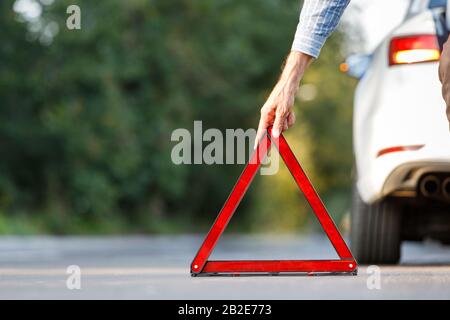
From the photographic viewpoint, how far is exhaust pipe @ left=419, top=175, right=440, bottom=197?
23.2 feet

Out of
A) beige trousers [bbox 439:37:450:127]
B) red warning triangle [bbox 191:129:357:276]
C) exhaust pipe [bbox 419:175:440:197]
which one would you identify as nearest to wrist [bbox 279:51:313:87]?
red warning triangle [bbox 191:129:357:276]

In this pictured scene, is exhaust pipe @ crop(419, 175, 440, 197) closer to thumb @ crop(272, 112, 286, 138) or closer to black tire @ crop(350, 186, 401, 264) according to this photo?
black tire @ crop(350, 186, 401, 264)

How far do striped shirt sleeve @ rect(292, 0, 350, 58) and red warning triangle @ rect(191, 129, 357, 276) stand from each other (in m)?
0.43

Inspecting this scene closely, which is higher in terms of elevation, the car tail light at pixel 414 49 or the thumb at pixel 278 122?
the car tail light at pixel 414 49

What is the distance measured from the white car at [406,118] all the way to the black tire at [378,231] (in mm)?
63

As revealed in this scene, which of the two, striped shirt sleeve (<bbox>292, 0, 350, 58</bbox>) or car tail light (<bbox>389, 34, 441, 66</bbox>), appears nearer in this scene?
striped shirt sleeve (<bbox>292, 0, 350, 58</bbox>)

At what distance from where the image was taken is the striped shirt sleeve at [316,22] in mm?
4723

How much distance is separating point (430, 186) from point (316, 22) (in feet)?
8.55

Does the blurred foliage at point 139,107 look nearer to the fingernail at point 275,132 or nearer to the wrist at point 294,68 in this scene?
the fingernail at point 275,132

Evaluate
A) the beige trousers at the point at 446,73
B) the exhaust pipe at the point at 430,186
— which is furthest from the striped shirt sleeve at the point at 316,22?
the exhaust pipe at the point at 430,186

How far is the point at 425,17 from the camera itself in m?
6.92

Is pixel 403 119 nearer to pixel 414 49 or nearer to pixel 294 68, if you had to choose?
pixel 414 49

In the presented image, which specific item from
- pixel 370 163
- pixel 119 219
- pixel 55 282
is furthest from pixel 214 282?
pixel 119 219

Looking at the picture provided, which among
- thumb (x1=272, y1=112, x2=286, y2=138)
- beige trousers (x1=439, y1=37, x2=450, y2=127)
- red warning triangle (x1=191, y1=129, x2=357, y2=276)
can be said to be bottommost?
red warning triangle (x1=191, y1=129, x2=357, y2=276)
